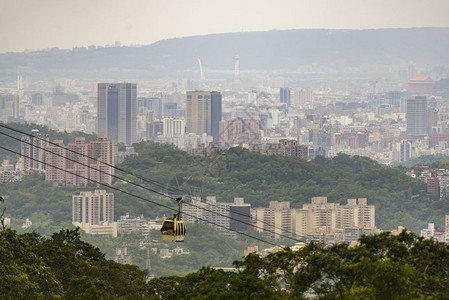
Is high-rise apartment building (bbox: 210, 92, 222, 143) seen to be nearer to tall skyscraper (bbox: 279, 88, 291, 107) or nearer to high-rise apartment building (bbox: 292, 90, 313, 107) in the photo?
tall skyscraper (bbox: 279, 88, 291, 107)

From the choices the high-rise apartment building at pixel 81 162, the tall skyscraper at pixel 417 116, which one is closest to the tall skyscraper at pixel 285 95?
the tall skyscraper at pixel 417 116

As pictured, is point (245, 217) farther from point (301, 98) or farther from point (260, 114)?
point (301, 98)

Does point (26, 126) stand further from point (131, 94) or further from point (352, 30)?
point (352, 30)

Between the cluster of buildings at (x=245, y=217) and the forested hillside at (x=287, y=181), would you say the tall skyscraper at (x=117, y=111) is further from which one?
the cluster of buildings at (x=245, y=217)

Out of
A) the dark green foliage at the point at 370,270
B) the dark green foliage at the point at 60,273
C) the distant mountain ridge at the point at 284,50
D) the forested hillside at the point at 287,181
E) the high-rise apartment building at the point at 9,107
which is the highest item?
the distant mountain ridge at the point at 284,50

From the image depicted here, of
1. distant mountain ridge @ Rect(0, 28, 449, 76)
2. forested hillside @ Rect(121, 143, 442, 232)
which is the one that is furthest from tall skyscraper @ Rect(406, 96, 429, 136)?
forested hillside @ Rect(121, 143, 442, 232)

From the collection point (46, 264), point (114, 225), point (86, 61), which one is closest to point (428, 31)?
point (86, 61)
